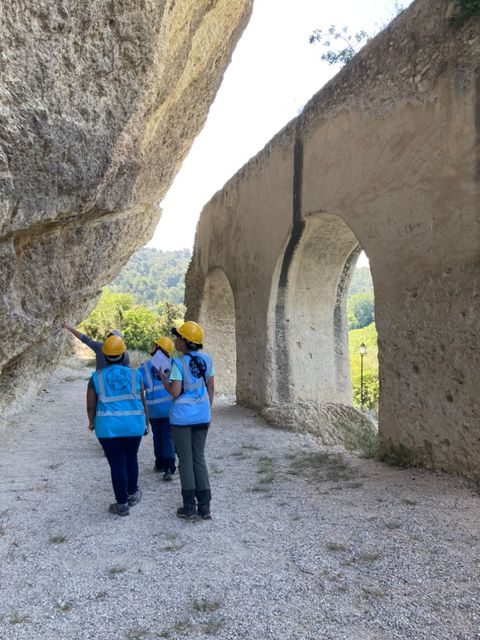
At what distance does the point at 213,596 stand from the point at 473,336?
2.85 meters

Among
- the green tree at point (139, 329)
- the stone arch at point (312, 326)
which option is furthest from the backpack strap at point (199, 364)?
the green tree at point (139, 329)

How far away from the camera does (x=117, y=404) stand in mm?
3949

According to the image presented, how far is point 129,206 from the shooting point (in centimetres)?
717

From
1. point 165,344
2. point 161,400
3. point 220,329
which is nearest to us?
point 161,400

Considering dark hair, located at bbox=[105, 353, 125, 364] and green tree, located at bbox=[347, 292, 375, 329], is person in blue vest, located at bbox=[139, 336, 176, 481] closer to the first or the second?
dark hair, located at bbox=[105, 353, 125, 364]

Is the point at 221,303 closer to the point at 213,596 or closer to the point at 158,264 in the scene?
the point at 213,596

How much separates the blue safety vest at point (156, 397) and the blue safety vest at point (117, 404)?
101 cm

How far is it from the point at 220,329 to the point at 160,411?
6.59 meters

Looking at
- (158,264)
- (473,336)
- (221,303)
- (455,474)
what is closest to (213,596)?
(455,474)

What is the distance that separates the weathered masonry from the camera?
4.30 m

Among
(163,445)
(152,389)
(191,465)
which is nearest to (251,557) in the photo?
(191,465)

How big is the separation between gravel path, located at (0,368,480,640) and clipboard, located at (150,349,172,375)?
3.48 ft

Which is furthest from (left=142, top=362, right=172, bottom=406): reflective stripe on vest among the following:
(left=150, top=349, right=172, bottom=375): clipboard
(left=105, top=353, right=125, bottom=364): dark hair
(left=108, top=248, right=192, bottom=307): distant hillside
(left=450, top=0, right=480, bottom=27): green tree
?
(left=108, top=248, right=192, bottom=307): distant hillside

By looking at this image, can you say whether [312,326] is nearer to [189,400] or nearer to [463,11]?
[189,400]
